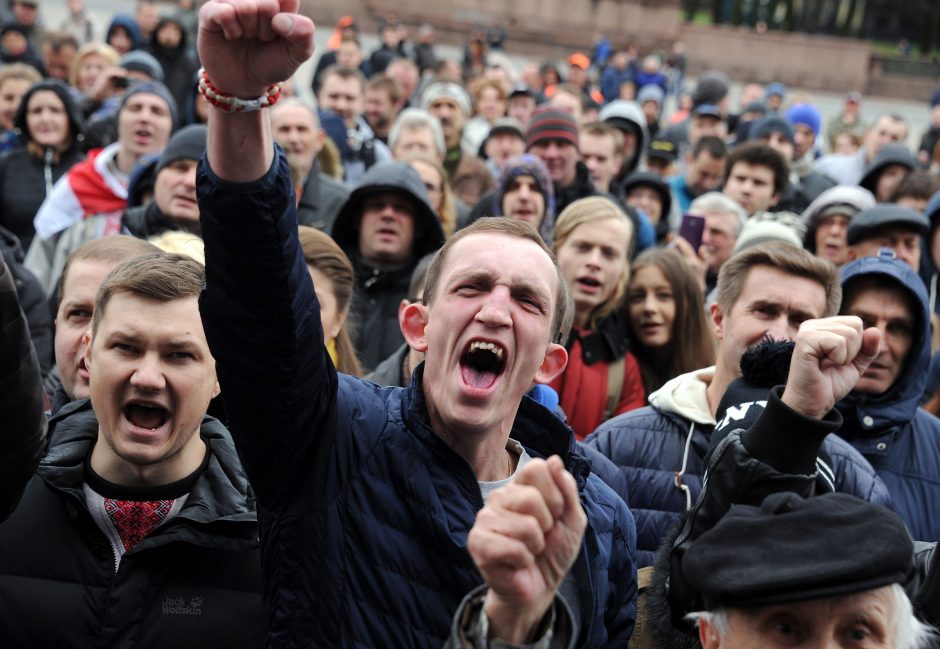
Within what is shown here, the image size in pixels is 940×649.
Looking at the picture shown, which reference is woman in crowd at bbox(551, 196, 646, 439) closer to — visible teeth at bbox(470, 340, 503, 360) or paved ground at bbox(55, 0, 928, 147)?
visible teeth at bbox(470, 340, 503, 360)

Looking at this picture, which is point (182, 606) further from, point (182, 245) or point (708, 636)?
point (182, 245)

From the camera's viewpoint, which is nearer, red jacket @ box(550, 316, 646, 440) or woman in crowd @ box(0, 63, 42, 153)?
red jacket @ box(550, 316, 646, 440)

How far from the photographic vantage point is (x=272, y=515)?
2.72 meters

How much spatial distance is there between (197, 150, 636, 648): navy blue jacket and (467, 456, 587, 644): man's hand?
50 cm

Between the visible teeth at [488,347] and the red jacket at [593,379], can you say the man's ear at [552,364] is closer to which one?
the visible teeth at [488,347]

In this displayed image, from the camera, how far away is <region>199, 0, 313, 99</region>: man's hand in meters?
2.14

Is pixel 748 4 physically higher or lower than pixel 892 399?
lower

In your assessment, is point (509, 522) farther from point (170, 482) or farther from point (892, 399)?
point (892, 399)

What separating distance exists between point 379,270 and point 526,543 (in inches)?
168

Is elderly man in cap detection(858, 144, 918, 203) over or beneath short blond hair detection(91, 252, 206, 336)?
beneath

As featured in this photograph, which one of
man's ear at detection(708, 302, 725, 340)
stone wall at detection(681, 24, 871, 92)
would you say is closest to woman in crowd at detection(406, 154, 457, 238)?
man's ear at detection(708, 302, 725, 340)

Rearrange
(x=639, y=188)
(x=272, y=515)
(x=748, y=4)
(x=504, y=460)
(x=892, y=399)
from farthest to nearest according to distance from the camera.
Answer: (x=748, y=4)
(x=639, y=188)
(x=892, y=399)
(x=504, y=460)
(x=272, y=515)

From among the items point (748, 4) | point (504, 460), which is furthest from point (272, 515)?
point (748, 4)

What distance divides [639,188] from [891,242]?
3.17m
